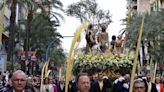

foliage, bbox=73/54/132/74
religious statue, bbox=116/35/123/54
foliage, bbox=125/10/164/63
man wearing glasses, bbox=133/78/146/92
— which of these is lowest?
man wearing glasses, bbox=133/78/146/92

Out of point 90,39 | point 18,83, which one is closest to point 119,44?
point 90,39

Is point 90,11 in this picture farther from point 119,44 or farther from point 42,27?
point 119,44

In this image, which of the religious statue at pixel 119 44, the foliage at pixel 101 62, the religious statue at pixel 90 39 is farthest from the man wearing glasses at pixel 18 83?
the religious statue at pixel 90 39

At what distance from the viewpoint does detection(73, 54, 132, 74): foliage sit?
18812 mm

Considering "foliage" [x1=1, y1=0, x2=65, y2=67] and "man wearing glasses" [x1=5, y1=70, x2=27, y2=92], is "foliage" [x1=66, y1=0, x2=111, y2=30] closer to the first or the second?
"foliage" [x1=1, y1=0, x2=65, y2=67]

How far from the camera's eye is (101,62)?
61.9 ft

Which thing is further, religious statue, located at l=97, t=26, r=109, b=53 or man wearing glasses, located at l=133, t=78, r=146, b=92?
religious statue, located at l=97, t=26, r=109, b=53

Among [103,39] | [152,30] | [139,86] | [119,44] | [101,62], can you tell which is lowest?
[139,86]

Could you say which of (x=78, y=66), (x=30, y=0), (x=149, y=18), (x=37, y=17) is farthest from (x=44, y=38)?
(x=78, y=66)

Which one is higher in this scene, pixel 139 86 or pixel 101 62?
pixel 101 62

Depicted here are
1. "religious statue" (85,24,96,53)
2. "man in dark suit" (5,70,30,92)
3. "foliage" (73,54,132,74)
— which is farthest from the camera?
"religious statue" (85,24,96,53)

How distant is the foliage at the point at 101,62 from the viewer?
61.7 ft

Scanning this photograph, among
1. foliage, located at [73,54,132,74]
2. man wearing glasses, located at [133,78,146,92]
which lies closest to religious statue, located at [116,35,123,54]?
foliage, located at [73,54,132,74]

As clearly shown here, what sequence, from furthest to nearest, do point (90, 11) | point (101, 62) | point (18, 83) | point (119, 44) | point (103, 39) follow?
point (90, 11) → point (103, 39) → point (119, 44) → point (101, 62) → point (18, 83)
